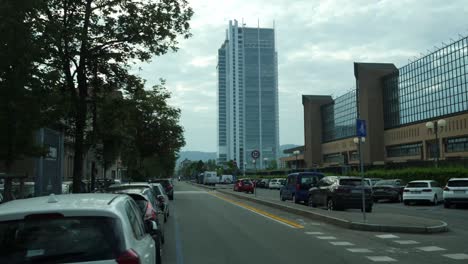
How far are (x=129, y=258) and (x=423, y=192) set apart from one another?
95.1ft

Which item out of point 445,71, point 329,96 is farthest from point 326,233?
point 329,96

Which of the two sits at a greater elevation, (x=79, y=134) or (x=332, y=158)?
(x=332, y=158)

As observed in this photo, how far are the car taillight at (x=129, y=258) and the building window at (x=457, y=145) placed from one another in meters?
81.2

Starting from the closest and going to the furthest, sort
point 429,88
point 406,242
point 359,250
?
point 359,250
point 406,242
point 429,88

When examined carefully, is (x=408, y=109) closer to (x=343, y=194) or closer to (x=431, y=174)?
(x=431, y=174)

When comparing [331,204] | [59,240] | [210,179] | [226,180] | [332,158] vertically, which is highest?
[332,158]

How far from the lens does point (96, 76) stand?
19359 millimetres

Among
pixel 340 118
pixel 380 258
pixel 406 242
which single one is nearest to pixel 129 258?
pixel 380 258

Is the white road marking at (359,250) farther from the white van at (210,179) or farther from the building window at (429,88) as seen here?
the white van at (210,179)

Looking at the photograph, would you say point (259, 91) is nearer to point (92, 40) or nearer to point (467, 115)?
point (467, 115)

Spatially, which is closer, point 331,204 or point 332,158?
point 331,204

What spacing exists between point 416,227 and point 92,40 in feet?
39.9

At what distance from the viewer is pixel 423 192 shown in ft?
101

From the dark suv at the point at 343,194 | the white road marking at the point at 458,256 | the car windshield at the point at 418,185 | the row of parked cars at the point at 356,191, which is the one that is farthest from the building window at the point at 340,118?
the white road marking at the point at 458,256
